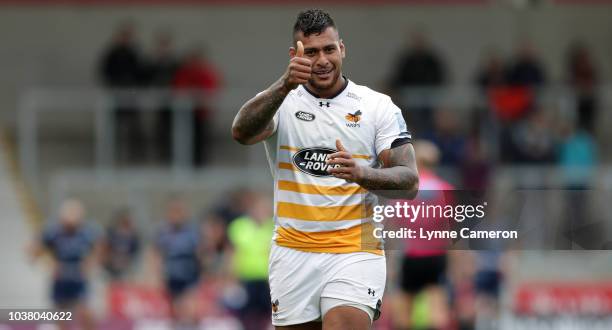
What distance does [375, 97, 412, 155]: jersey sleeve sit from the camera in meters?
6.75

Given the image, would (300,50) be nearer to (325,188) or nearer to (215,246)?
(325,188)

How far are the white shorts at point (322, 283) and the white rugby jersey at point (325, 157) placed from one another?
6cm

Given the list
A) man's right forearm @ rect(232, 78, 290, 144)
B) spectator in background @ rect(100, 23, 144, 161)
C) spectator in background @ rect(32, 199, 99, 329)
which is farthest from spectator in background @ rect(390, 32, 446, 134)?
man's right forearm @ rect(232, 78, 290, 144)

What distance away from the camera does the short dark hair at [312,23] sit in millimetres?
6574

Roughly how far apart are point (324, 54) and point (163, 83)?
12573mm

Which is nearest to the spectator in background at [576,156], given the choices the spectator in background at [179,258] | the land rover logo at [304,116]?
the spectator in background at [179,258]

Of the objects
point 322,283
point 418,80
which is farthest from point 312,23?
point 418,80

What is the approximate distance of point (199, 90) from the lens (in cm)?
1859

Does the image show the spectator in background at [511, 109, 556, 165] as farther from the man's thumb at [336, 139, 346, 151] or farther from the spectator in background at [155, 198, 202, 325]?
the man's thumb at [336, 139, 346, 151]

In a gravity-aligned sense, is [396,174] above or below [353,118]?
below

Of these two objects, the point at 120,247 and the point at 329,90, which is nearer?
the point at 329,90

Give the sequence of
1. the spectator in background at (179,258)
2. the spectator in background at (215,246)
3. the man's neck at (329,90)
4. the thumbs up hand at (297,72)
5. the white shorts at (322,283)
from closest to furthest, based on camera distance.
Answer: the thumbs up hand at (297,72) < the white shorts at (322,283) < the man's neck at (329,90) < the spectator in background at (179,258) < the spectator in background at (215,246)

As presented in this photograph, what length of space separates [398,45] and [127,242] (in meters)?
7.06

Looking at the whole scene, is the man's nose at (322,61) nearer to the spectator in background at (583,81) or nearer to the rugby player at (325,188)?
the rugby player at (325,188)
